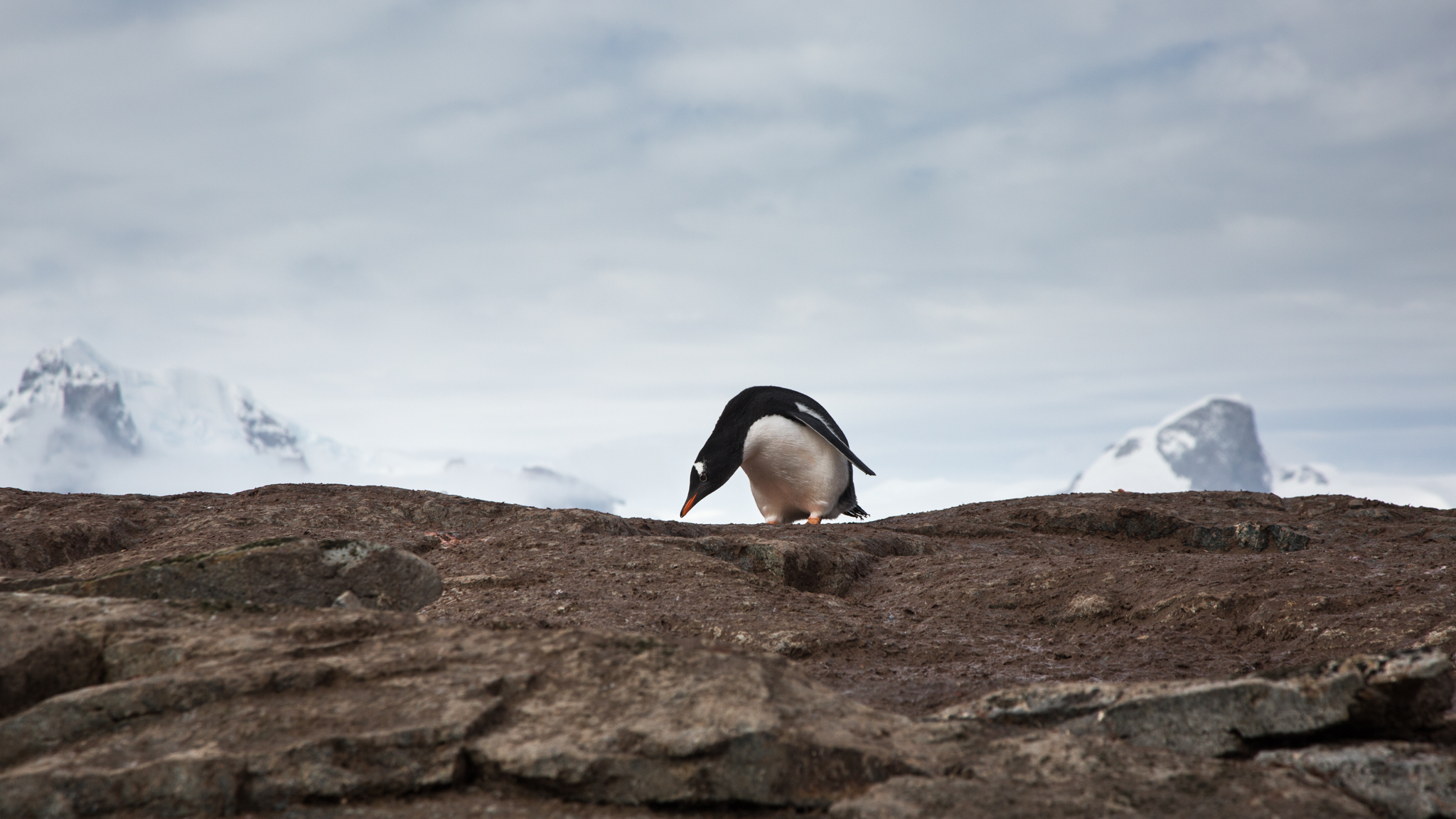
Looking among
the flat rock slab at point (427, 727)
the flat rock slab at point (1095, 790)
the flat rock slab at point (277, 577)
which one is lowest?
the flat rock slab at point (1095, 790)

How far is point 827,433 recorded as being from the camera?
11.4m

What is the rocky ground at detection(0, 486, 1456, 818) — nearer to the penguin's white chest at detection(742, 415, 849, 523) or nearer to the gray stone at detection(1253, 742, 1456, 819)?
the gray stone at detection(1253, 742, 1456, 819)

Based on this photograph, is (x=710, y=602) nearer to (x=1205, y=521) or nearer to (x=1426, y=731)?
(x=1426, y=731)

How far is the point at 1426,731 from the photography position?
310cm

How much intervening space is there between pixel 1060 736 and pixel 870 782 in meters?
0.67

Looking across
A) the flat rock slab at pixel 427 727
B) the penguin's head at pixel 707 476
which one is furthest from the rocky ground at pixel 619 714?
the penguin's head at pixel 707 476

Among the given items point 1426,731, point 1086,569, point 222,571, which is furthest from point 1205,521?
point 222,571

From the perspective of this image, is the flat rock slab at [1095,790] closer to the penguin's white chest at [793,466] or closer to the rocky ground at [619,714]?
the rocky ground at [619,714]

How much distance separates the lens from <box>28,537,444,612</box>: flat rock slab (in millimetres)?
3930

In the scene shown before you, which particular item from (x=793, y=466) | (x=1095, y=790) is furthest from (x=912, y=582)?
(x=793, y=466)

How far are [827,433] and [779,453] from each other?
592 millimetres

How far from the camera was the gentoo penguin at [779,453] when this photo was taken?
445 inches

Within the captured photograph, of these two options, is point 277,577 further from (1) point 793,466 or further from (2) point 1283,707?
(1) point 793,466

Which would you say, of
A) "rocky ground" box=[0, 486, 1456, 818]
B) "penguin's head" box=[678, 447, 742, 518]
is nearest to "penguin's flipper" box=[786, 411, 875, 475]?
"penguin's head" box=[678, 447, 742, 518]
